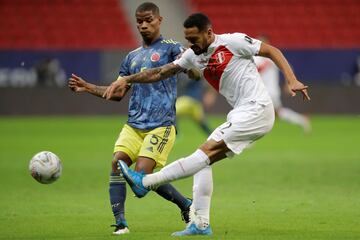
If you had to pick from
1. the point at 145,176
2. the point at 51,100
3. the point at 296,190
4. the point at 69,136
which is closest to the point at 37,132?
the point at 69,136

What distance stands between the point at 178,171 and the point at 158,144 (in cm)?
81

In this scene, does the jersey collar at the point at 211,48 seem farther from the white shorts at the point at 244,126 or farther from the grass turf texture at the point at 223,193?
the grass turf texture at the point at 223,193

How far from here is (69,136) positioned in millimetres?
Result: 22484

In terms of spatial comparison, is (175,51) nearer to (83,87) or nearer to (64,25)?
(83,87)

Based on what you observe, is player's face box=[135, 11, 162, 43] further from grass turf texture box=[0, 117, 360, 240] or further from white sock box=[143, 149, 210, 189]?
grass turf texture box=[0, 117, 360, 240]

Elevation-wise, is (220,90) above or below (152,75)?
below

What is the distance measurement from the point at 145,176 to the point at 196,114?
13.1 m

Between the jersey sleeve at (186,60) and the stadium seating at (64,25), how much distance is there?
24150mm

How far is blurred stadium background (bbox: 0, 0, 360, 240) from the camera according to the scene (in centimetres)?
968

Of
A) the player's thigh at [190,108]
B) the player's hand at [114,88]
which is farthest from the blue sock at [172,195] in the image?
the player's thigh at [190,108]

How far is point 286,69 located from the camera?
808 centimetres

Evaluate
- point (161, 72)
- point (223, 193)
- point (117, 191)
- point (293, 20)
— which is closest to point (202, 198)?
point (117, 191)

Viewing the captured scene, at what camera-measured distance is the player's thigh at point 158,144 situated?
8688 millimetres

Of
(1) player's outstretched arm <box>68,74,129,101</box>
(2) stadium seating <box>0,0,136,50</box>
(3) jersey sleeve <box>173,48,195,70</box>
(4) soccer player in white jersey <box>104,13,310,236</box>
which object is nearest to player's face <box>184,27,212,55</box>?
(4) soccer player in white jersey <box>104,13,310,236</box>
